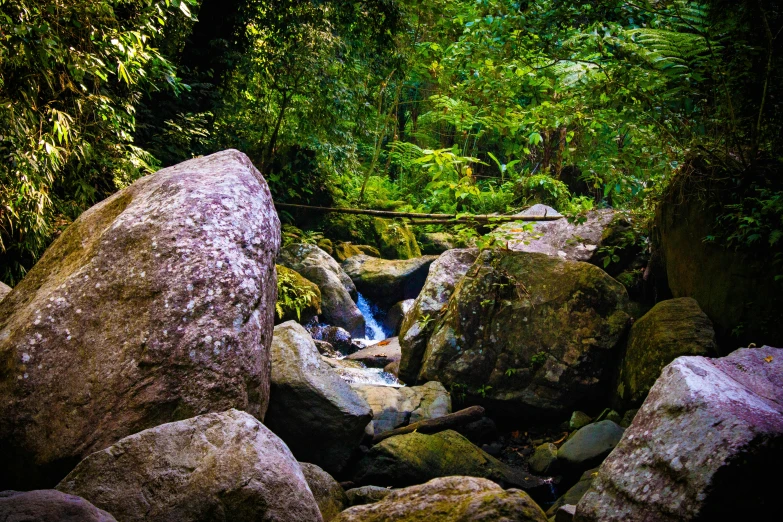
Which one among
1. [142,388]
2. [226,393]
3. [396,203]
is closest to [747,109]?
[226,393]

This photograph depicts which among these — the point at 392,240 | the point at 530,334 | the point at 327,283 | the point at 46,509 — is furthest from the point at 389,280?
the point at 46,509

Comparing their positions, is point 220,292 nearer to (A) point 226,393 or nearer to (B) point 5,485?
(A) point 226,393

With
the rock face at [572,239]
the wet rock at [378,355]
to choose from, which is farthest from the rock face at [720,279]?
the wet rock at [378,355]

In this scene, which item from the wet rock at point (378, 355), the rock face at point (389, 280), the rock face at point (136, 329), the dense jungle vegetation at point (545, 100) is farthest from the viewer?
the rock face at point (389, 280)

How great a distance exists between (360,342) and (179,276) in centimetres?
714

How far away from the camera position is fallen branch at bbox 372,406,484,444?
5723 mm

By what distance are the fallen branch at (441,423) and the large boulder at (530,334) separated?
39cm

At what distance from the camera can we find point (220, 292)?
12.1ft

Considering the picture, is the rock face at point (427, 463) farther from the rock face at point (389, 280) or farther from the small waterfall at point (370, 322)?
the rock face at point (389, 280)

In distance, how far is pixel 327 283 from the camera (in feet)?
35.5

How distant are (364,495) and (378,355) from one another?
16.4ft

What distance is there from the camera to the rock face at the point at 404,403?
6.02 meters

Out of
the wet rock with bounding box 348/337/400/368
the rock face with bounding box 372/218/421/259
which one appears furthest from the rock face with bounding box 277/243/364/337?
the rock face with bounding box 372/218/421/259

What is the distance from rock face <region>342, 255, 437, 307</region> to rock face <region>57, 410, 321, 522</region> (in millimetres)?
9039
